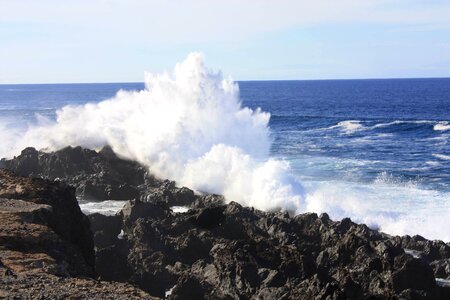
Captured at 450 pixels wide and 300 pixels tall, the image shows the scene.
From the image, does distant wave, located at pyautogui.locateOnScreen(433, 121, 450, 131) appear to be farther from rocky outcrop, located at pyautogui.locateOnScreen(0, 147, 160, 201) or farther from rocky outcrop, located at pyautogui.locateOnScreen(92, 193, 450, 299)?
rocky outcrop, located at pyautogui.locateOnScreen(92, 193, 450, 299)

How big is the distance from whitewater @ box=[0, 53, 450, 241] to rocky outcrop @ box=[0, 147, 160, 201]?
51.2 inches

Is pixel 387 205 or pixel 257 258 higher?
pixel 257 258

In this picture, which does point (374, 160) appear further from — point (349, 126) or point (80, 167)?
point (349, 126)

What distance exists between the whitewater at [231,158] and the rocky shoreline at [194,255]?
765 cm

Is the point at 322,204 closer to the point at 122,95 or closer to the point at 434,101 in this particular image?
the point at 122,95

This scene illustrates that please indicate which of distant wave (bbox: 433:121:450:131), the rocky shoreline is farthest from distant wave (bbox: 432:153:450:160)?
the rocky shoreline

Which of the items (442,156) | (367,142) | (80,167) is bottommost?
(442,156)

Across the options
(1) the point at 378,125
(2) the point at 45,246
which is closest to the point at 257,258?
(2) the point at 45,246

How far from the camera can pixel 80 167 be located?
44.7m

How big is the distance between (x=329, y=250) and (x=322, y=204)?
12.9 metres

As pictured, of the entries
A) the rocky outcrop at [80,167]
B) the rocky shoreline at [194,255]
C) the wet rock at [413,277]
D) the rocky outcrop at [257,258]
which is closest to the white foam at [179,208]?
the rocky shoreline at [194,255]

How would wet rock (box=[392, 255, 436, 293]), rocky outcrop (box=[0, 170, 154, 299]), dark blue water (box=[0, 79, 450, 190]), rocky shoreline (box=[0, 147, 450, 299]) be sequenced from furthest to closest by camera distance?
dark blue water (box=[0, 79, 450, 190]) → wet rock (box=[392, 255, 436, 293]) → rocky shoreline (box=[0, 147, 450, 299]) → rocky outcrop (box=[0, 170, 154, 299])

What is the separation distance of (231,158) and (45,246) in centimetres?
2501

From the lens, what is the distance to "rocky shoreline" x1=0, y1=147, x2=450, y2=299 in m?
19.1
